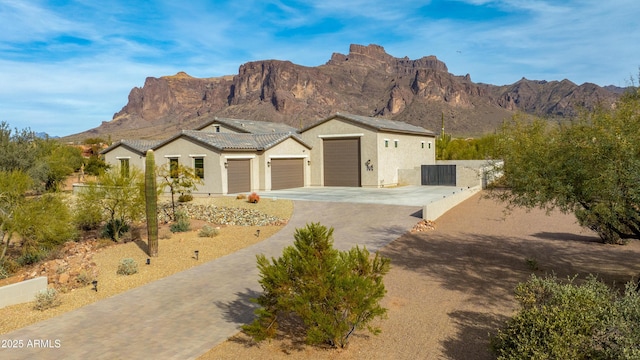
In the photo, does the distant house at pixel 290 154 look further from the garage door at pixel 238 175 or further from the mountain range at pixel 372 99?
the mountain range at pixel 372 99

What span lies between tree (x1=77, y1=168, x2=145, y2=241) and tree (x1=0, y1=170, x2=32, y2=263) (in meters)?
3.26

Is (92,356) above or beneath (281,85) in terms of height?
beneath

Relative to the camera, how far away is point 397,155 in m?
37.9

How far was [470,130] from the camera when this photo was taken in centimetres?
12588

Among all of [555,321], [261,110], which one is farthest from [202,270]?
[261,110]

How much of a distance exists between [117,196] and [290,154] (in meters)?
18.5

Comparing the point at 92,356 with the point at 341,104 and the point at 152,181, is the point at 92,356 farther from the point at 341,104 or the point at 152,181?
the point at 341,104

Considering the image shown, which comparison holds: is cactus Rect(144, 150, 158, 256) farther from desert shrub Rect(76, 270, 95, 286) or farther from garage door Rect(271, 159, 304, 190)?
garage door Rect(271, 159, 304, 190)

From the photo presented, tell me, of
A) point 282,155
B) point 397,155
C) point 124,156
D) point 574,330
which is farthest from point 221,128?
point 574,330

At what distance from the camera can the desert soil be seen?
294 inches

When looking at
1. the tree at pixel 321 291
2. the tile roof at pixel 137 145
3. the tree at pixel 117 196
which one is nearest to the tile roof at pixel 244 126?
the tile roof at pixel 137 145

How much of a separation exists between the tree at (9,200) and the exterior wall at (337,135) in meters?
24.9

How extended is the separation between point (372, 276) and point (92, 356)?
17.3 ft

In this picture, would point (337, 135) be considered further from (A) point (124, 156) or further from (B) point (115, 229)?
(B) point (115, 229)
